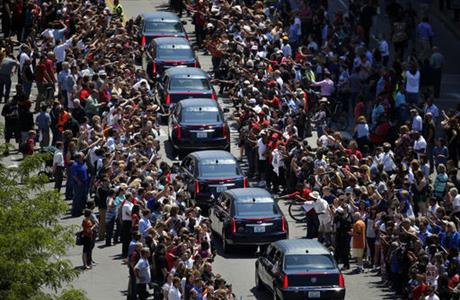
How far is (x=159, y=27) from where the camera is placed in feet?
204

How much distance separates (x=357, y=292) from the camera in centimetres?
3962

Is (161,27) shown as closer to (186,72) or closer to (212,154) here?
(186,72)

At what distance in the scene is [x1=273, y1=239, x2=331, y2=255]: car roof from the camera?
38.7 m

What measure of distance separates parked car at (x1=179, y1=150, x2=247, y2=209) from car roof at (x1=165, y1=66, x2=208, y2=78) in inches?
316

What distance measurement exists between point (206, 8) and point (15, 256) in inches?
1386

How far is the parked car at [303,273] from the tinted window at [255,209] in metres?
3.37

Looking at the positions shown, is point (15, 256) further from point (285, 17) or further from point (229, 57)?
point (285, 17)

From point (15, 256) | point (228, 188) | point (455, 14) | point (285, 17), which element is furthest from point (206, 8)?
point (15, 256)

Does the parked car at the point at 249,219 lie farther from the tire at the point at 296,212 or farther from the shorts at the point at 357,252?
the tire at the point at 296,212

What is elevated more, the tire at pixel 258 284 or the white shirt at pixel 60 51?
the white shirt at pixel 60 51

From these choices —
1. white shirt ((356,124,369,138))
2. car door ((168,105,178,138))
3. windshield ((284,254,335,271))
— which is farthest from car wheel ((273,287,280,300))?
car door ((168,105,178,138))

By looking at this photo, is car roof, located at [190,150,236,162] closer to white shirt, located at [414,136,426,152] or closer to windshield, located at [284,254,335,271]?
white shirt, located at [414,136,426,152]

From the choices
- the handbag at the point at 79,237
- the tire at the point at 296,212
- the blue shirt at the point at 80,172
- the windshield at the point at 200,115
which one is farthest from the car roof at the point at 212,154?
the handbag at the point at 79,237

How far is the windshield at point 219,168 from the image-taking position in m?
45.6
